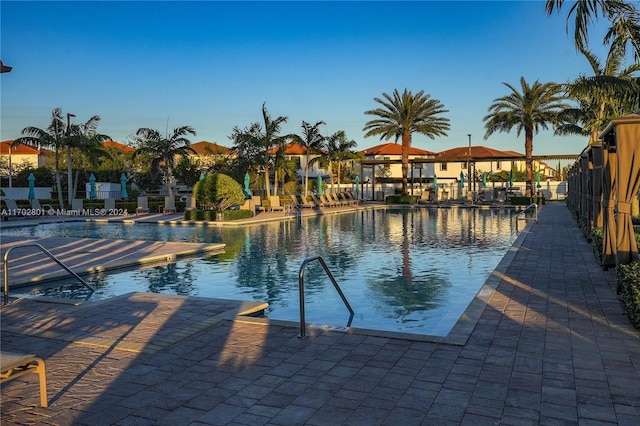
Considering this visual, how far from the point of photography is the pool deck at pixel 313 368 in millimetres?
3568

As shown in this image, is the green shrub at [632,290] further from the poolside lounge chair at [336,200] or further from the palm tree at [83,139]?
the palm tree at [83,139]

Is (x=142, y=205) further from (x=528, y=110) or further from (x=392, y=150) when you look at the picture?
(x=392, y=150)

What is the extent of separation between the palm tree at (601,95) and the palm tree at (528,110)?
2.73 m

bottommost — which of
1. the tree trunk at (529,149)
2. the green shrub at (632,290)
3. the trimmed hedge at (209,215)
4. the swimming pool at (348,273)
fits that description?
the swimming pool at (348,273)

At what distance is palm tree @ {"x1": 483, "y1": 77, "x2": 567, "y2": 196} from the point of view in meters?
33.5

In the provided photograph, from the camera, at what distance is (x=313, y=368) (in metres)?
4.45

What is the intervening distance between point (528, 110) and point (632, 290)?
1208 inches

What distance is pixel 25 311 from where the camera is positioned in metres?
6.68

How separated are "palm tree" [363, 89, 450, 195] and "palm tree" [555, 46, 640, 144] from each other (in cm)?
938

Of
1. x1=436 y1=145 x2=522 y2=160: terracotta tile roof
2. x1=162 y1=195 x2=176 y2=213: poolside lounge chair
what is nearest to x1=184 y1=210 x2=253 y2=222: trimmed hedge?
x1=162 y1=195 x2=176 y2=213: poolside lounge chair

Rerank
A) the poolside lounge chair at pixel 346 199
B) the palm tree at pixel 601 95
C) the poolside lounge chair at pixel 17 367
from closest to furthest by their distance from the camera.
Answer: the poolside lounge chair at pixel 17 367, the palm tree at pixel 601 95, the poolside lounge chair at pixel 346 199

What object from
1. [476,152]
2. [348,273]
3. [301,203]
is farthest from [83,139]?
[476,152]

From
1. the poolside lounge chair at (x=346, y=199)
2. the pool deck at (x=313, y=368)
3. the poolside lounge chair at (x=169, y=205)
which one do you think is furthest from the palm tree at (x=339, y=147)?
the pool deck at (x=313, y=368)

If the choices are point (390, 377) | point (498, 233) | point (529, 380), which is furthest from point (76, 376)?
point (498, 233)
